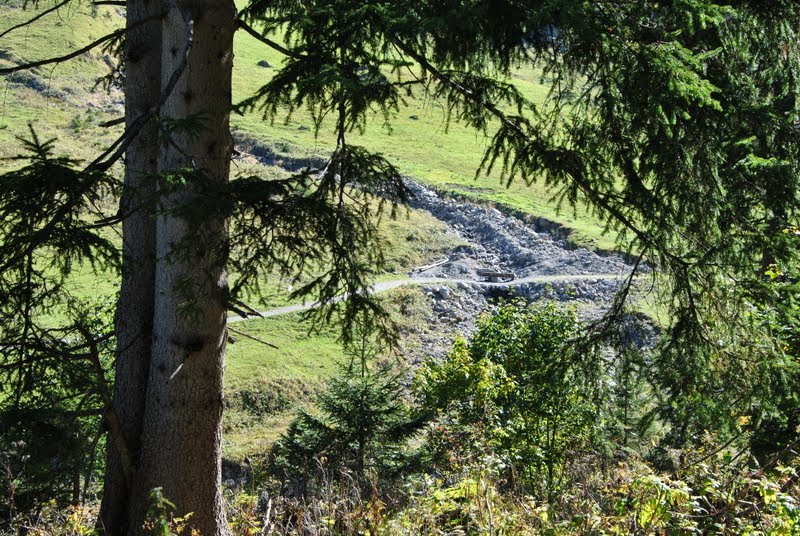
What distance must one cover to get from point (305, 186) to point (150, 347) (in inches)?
62.4

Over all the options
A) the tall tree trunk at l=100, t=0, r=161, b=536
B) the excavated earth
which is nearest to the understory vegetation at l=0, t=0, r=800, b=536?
the tall tree trunk at l=100, t=0, r=161, b=536

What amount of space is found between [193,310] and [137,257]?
885mm

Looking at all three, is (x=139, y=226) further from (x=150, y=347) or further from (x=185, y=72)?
(x=185, y=72)

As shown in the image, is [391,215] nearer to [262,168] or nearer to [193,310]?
[193,310]

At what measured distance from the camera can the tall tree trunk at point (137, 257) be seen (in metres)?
4.78

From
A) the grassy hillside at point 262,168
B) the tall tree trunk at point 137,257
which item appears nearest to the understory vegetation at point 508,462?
the tall tree trunk at point 137,257

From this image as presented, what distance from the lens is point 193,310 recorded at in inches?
167

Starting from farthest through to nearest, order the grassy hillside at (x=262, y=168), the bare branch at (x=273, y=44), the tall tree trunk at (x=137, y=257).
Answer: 1. the grassy hillside at (x=262, y=168)
2. the tall tree trunk at (x=137, y=257)
3. the bare branch at (x=273, y=44)

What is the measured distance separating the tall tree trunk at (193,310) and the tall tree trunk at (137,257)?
0.32 meters

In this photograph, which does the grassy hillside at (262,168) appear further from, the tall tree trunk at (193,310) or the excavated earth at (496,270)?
the tall tree trunk at (193,310)

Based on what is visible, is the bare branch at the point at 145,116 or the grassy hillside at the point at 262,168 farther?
the grassy hillside at the point at 262,168

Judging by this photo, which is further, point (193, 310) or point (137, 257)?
point (137, 257)

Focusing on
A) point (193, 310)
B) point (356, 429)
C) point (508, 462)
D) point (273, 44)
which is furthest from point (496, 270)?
point (193, 310)

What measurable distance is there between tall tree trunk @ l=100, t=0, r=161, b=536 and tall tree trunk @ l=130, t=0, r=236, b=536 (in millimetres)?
316
